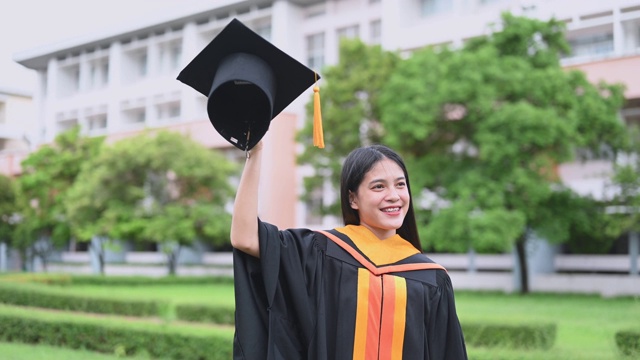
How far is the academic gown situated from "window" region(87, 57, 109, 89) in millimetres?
36692

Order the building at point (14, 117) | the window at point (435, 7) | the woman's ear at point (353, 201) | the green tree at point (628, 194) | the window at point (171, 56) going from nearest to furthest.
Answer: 1. the woman's ear at point (353, 201)
2. the green tree at point (628, 194)
3. the window at point (435, 7)
4. the window at point (171, 56)
5. the building at point (14, 117)

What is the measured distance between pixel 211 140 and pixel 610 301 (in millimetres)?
17020

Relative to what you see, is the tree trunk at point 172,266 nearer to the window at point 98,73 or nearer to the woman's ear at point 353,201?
the window at point 98,73

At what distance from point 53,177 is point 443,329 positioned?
28292mm

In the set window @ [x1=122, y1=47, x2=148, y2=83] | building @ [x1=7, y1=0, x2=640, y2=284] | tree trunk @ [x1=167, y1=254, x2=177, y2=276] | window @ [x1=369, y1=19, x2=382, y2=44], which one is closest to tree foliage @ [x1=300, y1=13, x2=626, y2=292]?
building @ [x1=7, y1=0, x2=640, y2=284]

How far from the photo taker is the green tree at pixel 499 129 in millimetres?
17234

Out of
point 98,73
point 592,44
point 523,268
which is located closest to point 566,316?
point 523,268

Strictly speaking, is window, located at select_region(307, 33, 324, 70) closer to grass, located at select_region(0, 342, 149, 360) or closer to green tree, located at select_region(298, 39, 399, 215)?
green tree, located at select_region(298, 39, 399, 215)

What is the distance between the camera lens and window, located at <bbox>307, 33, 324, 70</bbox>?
30.1 meters

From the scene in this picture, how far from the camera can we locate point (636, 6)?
2084cm

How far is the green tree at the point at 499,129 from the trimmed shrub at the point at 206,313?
6.99 m

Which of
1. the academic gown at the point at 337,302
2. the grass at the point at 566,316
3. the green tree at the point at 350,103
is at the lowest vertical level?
the grass at the point at 566,316

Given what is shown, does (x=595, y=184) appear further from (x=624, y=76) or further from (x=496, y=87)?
(x=496, y=87)

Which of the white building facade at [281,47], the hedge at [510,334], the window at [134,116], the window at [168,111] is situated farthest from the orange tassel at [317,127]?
the window at [134,116]
